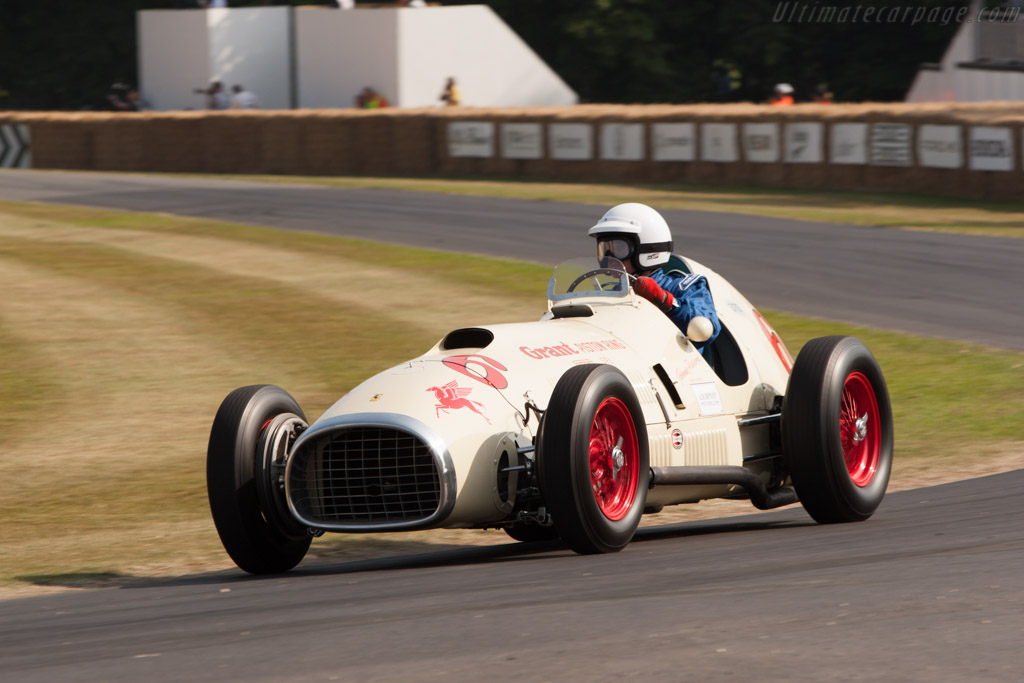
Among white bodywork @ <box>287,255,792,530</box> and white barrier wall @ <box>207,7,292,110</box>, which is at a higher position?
white barrier wall @ <box>207,7,292,110</box>

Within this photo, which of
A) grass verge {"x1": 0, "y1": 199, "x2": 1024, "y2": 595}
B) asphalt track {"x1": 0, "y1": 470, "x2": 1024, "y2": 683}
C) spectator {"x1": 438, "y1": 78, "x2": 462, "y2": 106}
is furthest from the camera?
spectator {"x1": 438, "y1": 78, "x2": 462, "y2": 106}

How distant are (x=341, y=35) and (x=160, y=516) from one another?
31670 millimetres

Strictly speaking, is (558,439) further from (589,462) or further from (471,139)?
(471,139)

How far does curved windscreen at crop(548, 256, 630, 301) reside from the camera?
7742 millimetres

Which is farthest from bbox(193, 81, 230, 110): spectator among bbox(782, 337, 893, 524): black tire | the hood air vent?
the hood air vent

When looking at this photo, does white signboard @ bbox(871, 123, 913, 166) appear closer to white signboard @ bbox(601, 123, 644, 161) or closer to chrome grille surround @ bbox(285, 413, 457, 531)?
white signboard @ bbox(601, 123, 644, 161)

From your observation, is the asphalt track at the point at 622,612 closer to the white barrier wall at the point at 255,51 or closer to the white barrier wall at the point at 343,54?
the white barrier wall at the point at 343,54

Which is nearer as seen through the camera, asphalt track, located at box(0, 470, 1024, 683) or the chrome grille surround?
asphalt track, located at box(0, 470, 1024, 683)

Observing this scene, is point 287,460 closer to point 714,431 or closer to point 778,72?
point 714,431

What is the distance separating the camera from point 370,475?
646cm

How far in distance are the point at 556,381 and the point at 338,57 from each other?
111 feet

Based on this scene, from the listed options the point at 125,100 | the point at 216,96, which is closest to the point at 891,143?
the point at 216,96

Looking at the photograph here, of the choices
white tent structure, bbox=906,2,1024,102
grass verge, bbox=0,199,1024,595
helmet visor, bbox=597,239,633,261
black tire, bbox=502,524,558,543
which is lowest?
grass verge, bbox=0,199,1024,595

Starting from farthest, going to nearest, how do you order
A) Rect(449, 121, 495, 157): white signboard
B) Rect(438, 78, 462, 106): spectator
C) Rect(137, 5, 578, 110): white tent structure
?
Rect(137, 5, 578, 110): white tent structure
Rect(438, 78, 462, 106): spectator
Rect(449, 121, 495, 157): white signboard
